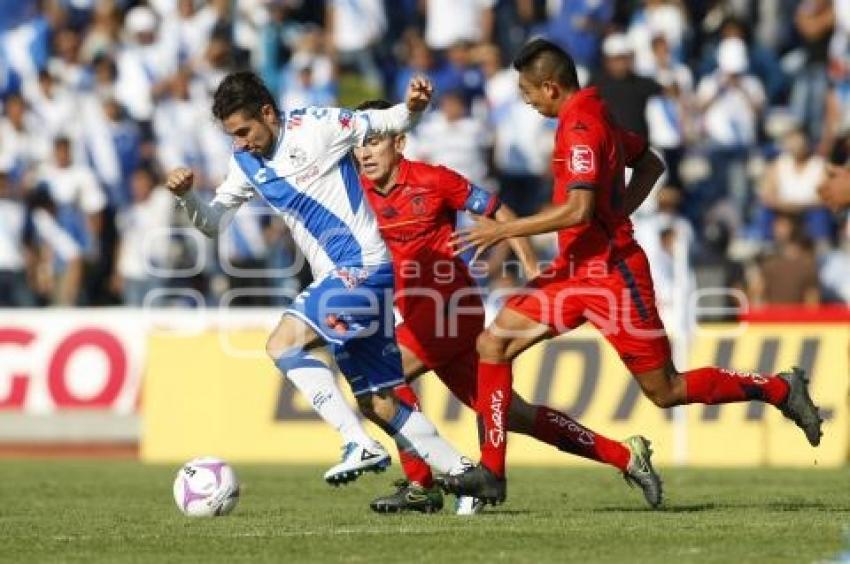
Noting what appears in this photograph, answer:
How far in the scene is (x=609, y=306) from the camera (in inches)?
447

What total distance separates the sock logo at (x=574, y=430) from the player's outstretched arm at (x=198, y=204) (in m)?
2.31

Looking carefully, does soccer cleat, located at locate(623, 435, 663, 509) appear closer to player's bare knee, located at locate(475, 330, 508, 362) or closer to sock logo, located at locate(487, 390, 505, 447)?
sock logo, located at locate(487, 390, 505, 447)

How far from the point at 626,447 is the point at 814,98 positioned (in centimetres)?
1186

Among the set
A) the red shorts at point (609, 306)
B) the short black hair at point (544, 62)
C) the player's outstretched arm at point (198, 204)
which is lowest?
the red shorts at point (609, 306)

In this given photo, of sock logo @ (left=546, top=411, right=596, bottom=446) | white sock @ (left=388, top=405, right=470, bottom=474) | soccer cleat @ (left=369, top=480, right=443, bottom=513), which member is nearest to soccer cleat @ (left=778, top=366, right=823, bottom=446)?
sock logo @ (left=546, top=411, right=596, bottom=446)

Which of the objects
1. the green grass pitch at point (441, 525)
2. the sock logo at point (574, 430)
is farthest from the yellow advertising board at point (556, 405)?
the sock logo at point (574, 430)

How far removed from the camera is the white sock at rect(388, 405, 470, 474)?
38.0ft

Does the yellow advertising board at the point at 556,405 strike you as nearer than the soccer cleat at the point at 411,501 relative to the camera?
No

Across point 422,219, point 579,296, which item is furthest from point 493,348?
point 422,219

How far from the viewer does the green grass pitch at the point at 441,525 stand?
9.47m

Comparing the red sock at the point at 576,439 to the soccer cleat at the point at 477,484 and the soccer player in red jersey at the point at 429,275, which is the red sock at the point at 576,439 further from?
the soccer cleat at the point at 477,484

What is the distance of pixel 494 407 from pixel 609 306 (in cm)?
88

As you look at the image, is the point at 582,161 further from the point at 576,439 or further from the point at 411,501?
the point at 411,501

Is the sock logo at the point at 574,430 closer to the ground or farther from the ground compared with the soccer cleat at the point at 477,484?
farther from the ground
